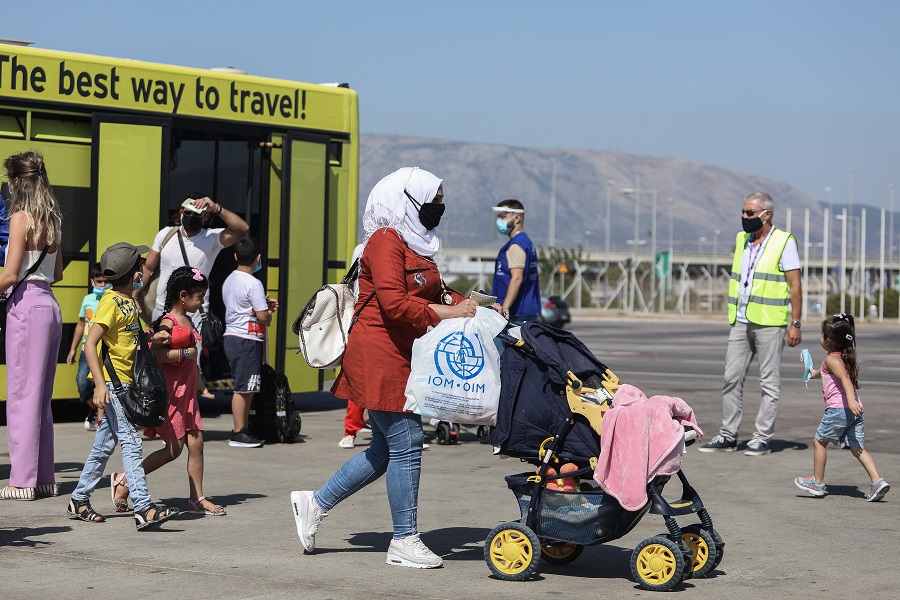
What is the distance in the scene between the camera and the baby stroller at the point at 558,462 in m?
5.97

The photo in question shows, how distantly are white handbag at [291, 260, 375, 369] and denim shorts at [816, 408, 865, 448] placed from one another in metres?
3.71

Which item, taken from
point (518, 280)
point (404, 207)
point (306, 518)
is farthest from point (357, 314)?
point (518, 280)

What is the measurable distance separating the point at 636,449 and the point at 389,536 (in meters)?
1.82

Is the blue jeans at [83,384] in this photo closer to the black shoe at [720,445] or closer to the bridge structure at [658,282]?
the black shoe at [720,445]

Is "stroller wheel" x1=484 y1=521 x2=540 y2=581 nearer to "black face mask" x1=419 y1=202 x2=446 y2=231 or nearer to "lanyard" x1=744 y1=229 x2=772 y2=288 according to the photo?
"black face mask" x1=419 y1=202 x2=446 y2=231

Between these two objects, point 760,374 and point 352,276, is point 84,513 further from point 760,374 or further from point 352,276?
point 760,374

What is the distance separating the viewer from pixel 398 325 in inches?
249

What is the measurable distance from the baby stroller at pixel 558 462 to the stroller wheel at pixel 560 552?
0.20 metres

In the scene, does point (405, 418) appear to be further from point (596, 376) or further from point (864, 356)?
point (864, 356)

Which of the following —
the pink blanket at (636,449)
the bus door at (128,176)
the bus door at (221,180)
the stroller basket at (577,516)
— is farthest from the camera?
the bus door at (221,180)

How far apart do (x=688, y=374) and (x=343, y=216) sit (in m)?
7.91

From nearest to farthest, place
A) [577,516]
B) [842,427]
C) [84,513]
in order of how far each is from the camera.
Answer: [577,516], [84,513], [842,427]

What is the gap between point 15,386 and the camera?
8172mm

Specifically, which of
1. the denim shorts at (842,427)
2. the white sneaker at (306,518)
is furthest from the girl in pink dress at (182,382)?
the denim shorts at (842,427)
